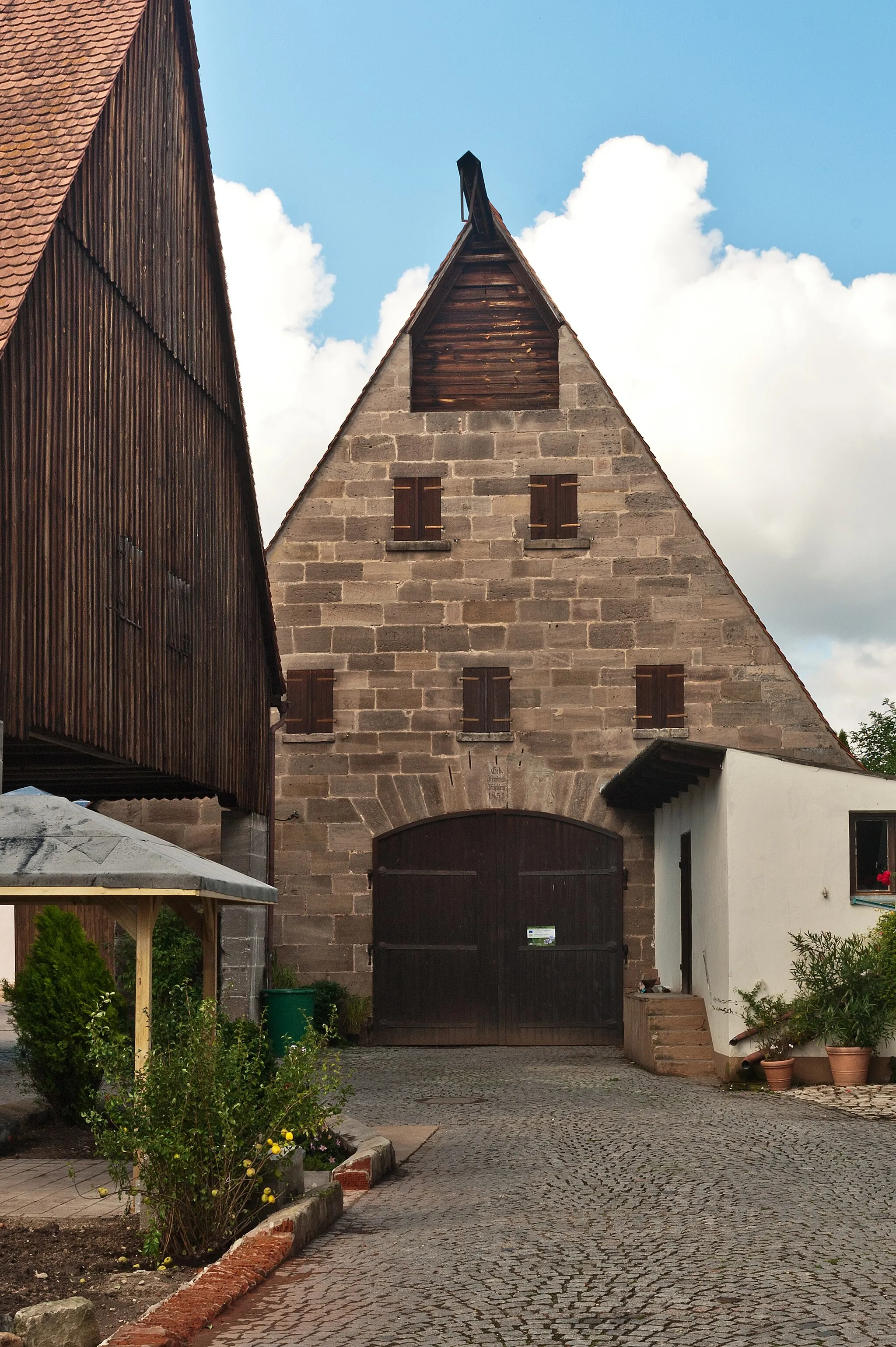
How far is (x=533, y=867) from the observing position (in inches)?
756

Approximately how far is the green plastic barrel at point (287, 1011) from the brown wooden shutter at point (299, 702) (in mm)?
5075

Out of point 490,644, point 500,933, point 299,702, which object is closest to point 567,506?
point 490,644

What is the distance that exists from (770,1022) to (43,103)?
Result: 971cm

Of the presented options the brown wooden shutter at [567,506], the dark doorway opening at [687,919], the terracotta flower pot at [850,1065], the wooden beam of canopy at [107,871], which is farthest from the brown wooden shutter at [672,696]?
the wooden beam of canopy at [107,871]

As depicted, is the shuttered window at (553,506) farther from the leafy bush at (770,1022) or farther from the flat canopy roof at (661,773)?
the leafy bush at (770,1022)

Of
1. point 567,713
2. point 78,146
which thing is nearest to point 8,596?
point 78,146

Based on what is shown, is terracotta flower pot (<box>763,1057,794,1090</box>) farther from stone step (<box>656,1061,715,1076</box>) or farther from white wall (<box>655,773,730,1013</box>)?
stone step (<box>656,1061,715,1076</box>)

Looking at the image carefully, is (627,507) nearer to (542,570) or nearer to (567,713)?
(542,570)

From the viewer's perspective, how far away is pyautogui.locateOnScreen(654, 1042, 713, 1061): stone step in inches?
593

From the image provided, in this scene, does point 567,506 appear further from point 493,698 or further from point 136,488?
point 136,488

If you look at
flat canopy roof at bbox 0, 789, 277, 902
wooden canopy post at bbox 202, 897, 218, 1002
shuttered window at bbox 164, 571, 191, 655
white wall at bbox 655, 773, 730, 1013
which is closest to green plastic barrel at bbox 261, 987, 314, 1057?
shuttered window at bbox 164, 571, 191, 655

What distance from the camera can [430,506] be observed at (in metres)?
19.9

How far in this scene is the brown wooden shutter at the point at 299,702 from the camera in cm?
1948

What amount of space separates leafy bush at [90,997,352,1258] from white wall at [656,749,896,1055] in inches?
310
